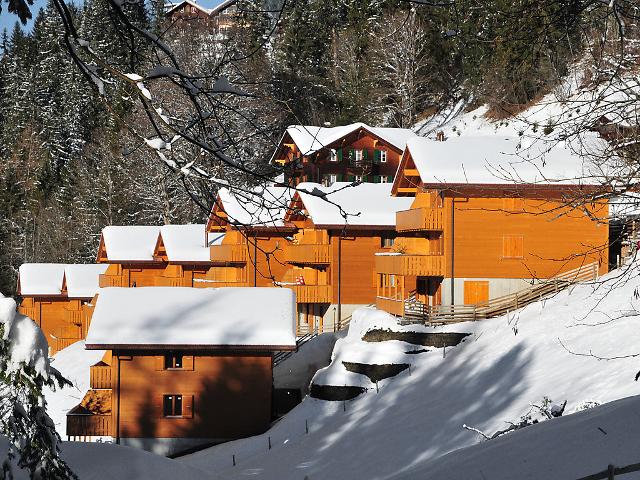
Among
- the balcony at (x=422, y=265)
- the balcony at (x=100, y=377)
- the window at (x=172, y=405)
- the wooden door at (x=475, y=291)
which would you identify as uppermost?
the balcony at (x=422, y=265)

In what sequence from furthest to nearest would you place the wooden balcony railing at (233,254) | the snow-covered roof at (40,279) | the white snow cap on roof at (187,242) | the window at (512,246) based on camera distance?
the snow-covered roof at (40,279) < the white snow cap on roof at (187,242) < the wooden balcony railing at (233,254) < the window at (512,246)

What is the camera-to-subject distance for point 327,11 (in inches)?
290

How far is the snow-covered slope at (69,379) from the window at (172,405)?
5.12 m

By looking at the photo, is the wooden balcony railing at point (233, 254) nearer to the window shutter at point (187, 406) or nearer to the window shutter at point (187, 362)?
the window shutter at point (187, 362)

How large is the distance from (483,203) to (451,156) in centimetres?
230

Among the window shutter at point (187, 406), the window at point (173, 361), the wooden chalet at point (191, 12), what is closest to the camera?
the wooden chalet at point (191, 12)

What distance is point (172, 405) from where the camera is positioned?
97.3 feet

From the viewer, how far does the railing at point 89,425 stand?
2938 centimetres

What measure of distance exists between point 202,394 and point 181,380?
808 millimetres

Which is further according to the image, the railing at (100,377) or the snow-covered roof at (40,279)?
the snow-covered roof at (40,279)

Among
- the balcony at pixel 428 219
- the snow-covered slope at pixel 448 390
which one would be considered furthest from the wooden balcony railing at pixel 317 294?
the snow-covered slope at pixel 448 390

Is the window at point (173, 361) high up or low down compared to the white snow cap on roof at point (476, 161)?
down

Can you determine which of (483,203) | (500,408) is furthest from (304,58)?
(500,408)

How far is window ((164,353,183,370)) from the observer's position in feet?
98.5
